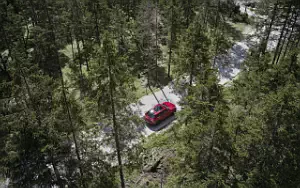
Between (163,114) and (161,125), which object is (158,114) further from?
(161,125)

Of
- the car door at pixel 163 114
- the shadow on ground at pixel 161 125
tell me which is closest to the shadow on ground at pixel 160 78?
the car door at pixel 163 114

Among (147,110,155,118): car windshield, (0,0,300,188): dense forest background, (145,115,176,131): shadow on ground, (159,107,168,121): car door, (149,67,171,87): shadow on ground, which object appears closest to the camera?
(0,0,300,188): dense forest background

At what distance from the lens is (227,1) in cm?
4378

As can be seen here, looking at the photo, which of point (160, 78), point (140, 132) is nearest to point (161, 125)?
point (140, 132)

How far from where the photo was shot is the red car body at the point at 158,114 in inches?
969

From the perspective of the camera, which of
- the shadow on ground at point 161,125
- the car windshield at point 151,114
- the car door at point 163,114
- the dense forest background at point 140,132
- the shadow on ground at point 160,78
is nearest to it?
the dense forest background at point 140,132

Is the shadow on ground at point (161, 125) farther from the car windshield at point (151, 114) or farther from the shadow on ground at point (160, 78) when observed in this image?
the shadow on ground at point (160, 78)

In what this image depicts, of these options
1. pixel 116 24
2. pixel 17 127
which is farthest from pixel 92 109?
pixel 116 24

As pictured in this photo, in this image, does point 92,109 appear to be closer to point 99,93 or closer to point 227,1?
point 99,93

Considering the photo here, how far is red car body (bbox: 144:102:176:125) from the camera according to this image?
2462 cm

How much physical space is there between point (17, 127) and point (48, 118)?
2.01m

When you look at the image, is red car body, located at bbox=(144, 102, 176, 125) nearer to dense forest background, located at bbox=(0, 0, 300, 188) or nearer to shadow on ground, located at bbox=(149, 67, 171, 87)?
dense forest background, located at bbox=(0, 0, 300, 188)

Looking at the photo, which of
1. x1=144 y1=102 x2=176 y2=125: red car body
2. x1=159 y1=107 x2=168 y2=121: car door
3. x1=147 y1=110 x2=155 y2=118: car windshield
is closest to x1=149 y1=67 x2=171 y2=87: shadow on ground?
x1=144 y1=102 x2=176 y2=125: red car body

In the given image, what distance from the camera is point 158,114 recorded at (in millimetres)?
24797
